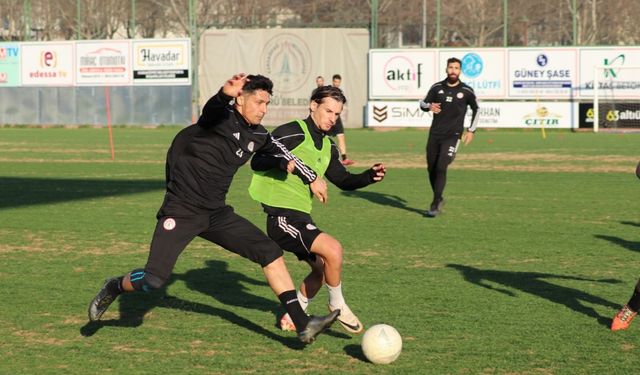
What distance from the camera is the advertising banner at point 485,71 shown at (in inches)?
1699

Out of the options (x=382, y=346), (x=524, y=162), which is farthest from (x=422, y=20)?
(x=382, y=346)

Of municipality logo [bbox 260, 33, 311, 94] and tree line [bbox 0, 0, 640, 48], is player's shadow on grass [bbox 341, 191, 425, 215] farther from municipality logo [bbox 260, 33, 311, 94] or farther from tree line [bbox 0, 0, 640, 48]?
tree line [bbox 0, 0, 640, 48]

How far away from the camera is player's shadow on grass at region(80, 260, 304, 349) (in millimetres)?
8469

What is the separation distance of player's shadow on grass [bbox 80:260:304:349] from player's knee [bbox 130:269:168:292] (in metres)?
0.73

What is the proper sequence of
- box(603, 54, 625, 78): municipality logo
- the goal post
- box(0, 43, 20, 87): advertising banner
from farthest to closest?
1. box(0, 43, 20, 87): advertising banner
2. box(603, 54, 625, 78): municipality logo
3. the goal post

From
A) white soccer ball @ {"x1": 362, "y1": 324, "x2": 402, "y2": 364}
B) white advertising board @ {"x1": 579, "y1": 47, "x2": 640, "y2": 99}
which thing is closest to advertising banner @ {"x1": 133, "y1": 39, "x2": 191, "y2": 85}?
white advertising board @ {"x1": 579, "y1": 47, "x2": 640, "y2": 99}

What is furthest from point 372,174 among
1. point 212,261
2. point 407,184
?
point 407,184

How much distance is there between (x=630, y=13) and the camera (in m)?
56.3

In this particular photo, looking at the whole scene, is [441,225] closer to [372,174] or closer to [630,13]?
[372,174]

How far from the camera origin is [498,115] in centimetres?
4309

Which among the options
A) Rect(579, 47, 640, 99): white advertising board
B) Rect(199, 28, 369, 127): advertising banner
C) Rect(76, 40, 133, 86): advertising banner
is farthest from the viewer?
Rect(76, 40, 133, 86): advertising banner

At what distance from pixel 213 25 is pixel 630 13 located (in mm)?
22135

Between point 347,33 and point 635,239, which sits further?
point 347,33

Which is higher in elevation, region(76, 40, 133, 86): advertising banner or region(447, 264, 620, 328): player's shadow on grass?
region(76, 40, 133, 86): advertising banner
